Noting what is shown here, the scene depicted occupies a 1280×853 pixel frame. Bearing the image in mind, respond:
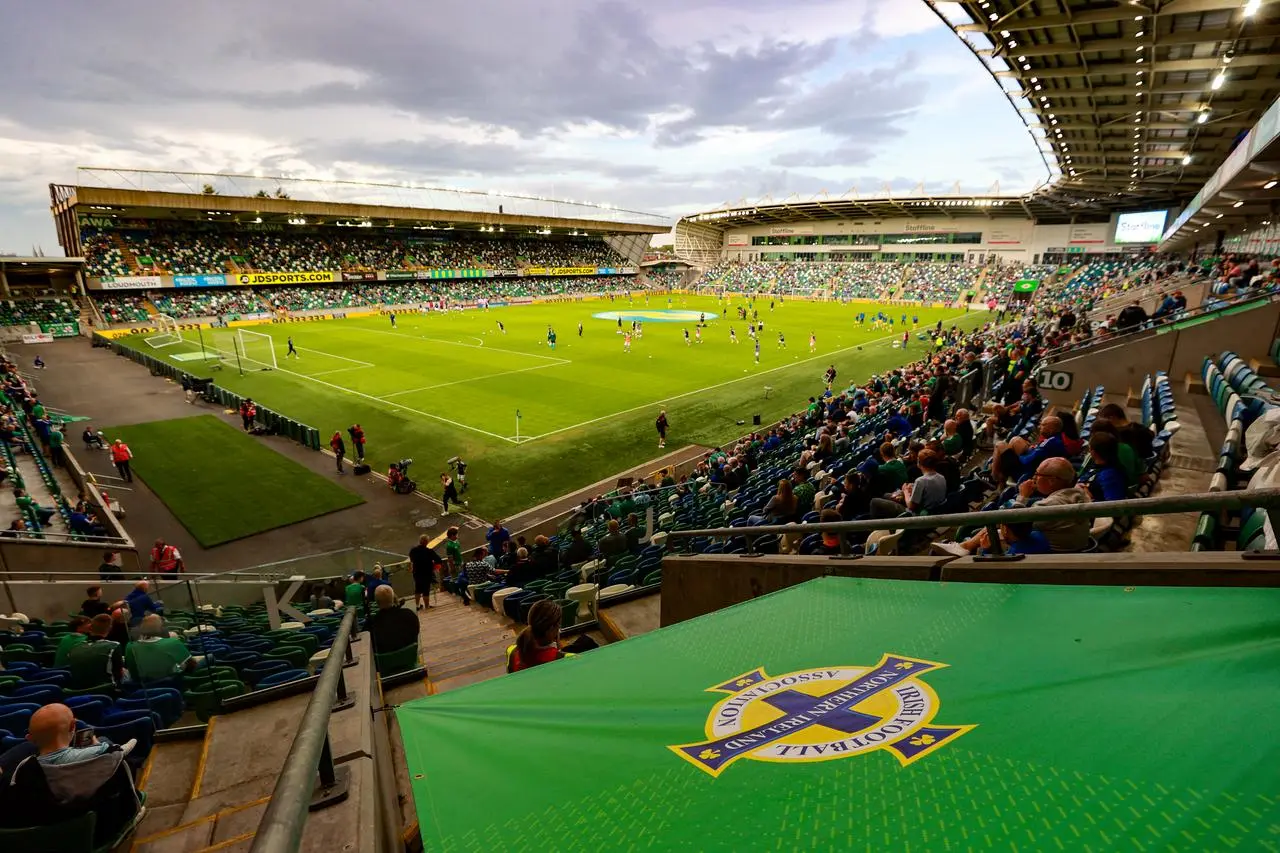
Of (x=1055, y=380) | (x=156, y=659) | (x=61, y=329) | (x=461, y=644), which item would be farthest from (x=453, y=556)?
(x=61, y=329)

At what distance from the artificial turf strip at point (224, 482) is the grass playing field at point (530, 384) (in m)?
2.54

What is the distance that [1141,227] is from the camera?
212ft

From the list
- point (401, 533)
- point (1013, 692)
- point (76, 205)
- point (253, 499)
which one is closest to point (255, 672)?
point (1013, 692)

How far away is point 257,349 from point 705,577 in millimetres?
44968

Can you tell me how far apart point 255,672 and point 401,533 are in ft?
37.5

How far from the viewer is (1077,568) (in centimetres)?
363

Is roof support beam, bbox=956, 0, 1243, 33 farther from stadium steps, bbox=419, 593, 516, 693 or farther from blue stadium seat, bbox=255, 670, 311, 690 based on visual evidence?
blue stadium seat, bbox=255, 670, 311, 690

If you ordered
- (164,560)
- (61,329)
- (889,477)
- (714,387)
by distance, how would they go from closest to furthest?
(889,477) < (164,560) < (714,387) < (61,329)

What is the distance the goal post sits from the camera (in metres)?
38.8

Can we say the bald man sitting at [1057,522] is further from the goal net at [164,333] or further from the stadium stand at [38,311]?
the stadium stand at [38,311]

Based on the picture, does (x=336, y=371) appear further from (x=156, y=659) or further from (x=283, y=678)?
(x=283, y=678)

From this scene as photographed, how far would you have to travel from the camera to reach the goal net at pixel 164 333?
46062 mm

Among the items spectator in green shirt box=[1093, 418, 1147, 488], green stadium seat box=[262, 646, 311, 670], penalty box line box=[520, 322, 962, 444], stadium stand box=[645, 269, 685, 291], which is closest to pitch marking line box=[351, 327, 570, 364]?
penalty box line box=[520, 322, 962, 444]

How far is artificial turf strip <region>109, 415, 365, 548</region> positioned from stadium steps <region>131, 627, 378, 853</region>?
13550 mm
